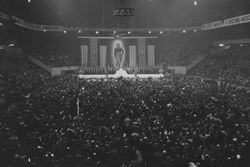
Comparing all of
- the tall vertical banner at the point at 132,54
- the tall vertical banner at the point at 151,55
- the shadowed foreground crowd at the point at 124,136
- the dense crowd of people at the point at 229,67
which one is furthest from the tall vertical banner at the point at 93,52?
the shadowed foreground crowd at the point at 124,136

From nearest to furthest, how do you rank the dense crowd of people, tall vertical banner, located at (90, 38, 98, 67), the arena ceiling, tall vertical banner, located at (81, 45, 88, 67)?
the dense crowd of people
the arena ceiling
tall vertical banner, located at (81, 45, 88, 67)
tall vertical banner, located at (90, 38, 98, 67)

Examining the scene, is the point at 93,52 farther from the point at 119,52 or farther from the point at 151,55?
the point at 151,55

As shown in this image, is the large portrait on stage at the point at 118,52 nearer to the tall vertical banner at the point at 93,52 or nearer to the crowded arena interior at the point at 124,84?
the crowded arena interior at the point at 124,84

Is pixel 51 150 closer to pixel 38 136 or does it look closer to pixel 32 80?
pixel 38 136

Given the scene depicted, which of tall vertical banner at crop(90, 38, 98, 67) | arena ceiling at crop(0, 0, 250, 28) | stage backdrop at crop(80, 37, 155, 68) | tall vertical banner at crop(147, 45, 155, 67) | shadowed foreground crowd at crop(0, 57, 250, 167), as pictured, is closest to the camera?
shadowed foreground crowd at crop(0, 57, 250, 167)

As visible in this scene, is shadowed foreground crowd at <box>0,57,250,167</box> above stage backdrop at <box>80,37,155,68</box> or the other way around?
the other way around

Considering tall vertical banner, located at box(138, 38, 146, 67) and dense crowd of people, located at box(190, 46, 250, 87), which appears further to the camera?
tall vertical banner, located at box(138, 38, 146, 67)

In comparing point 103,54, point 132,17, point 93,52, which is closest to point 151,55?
point 132,17

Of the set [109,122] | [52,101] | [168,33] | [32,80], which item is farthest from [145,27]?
[109,122]

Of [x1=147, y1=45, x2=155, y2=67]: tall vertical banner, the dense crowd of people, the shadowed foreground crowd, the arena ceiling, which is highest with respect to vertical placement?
the arena ceiling

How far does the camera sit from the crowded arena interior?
29.4 feet

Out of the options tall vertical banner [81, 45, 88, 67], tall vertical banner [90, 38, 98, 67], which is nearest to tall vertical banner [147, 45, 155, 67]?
tall vertical banner [90, 38, 98, 67]

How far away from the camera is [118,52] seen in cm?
4700

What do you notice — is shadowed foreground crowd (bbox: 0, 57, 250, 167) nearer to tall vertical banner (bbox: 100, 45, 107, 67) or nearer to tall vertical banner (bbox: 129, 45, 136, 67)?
tall vertical banner (bbox: 100, 45, 107, 67)
